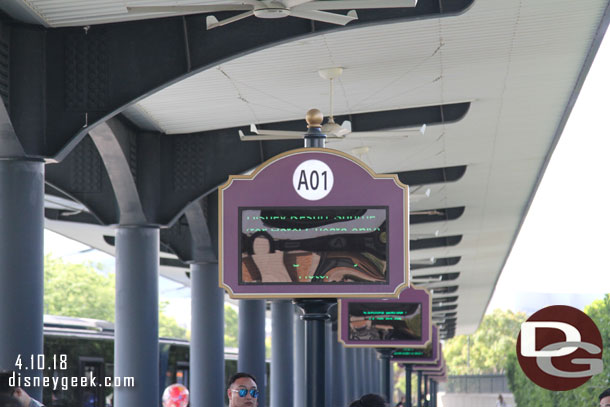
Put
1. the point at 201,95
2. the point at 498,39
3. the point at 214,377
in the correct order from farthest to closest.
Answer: the point at 214,377, the point at 201,95, the point at 498,39

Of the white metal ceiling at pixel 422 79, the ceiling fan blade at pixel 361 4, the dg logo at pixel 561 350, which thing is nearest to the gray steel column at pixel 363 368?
the white metal ceiling at pixel 422 79

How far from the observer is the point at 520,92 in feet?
71.2

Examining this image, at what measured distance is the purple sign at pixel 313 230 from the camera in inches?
388

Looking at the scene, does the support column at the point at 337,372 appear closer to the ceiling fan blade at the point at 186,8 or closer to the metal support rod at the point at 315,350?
the ceiling fan blade at the point at 186,8

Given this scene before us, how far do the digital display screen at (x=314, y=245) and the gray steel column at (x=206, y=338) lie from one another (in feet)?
56.1

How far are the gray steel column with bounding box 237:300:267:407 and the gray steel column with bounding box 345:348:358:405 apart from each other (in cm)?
2573

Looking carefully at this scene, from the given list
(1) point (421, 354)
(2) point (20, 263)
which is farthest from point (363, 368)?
(2) point (20, 263)

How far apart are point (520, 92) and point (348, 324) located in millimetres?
5483

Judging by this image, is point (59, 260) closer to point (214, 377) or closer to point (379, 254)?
point (214, 377)

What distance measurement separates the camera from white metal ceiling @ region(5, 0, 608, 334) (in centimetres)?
1614

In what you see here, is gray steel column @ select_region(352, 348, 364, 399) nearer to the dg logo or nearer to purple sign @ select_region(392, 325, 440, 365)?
purple sign @ select_region(392, 325, 440, 365)

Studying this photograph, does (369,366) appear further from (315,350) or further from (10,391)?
(10,391)

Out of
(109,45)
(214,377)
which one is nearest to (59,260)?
(214,377)

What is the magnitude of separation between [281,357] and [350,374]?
2084 cm
